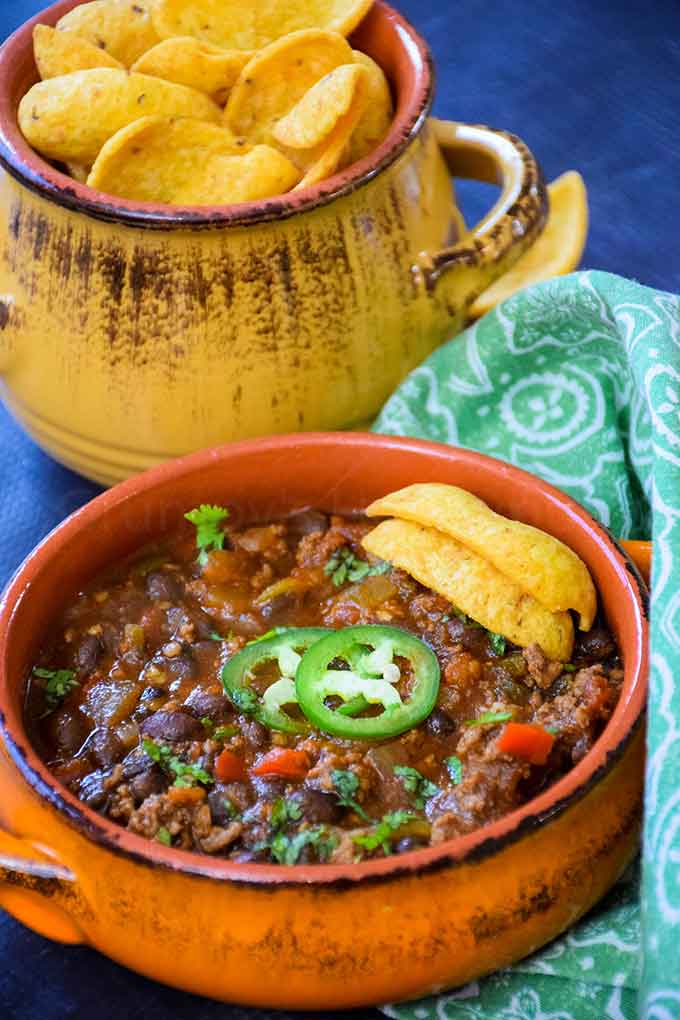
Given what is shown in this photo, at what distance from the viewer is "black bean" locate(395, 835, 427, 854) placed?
1860 mm

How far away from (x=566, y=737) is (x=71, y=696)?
0.75 m

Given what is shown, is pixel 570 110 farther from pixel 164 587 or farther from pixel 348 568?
pixel 164 587

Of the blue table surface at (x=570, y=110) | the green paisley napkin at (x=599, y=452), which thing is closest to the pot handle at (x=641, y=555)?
the green paisley napkin at (x=599, y=452)

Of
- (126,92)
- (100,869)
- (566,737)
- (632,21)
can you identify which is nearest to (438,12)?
(632,21)

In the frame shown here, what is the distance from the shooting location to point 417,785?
195cm

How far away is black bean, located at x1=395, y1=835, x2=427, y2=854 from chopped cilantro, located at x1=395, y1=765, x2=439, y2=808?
0.20 feet

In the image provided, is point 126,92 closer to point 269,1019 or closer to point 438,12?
point 269,1019

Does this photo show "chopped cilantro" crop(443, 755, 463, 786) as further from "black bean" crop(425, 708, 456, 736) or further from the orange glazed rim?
the orange glazed rim

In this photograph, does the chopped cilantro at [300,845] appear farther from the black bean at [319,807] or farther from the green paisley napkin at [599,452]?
the green paisley napkin at [599,452]

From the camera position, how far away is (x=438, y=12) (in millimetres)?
4414

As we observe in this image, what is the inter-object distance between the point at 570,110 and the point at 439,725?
2.44 metres

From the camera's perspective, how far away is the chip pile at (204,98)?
2.50 m

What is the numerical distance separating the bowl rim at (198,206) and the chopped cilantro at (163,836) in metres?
1.03

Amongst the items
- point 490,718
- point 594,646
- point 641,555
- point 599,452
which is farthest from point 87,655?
point 599,452
